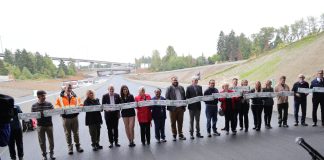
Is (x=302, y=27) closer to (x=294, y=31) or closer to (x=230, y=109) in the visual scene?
(x=294, y=31)

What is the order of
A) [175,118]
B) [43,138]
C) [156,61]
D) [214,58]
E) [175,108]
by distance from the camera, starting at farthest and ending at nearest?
[156,61] → [214,58] → [175,118] → [175,108] → [43,138]

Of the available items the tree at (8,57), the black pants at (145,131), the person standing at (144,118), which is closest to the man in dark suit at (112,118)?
the person standing at (144,118)

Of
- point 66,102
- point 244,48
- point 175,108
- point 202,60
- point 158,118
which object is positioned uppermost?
point 244,48

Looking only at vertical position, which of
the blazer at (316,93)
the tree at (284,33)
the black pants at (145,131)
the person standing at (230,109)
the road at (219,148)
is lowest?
the road at (219,148)

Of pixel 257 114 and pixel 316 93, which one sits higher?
pixel 316 93

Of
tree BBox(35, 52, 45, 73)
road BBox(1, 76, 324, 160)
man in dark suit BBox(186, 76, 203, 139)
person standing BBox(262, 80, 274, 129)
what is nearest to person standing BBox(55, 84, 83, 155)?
road BBox(1, 76, 324, 160)

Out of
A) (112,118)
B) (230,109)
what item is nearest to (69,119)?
(112,118)

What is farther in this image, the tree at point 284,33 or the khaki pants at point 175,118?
the tree at point 284,33

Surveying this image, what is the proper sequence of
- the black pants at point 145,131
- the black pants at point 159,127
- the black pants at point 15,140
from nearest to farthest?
the black pants at point 15,140 → the black pants at point 145,131 → the black pants at point 159,127

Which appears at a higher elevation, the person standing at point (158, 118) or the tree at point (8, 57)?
the tree at point (8, 57)

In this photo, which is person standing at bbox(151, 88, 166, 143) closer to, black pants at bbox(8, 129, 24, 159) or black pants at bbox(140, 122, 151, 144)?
black pants at bbox(140, 122, 151, 144)

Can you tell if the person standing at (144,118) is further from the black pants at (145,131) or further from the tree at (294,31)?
the tree at (294,31)

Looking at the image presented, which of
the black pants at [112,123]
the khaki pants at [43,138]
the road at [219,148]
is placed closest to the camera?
the road at [219,148]

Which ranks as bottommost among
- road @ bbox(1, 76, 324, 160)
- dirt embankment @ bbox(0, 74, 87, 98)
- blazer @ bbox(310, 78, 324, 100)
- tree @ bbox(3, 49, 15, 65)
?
dirt embankment @ bbox(0, 74, 87, 98)
